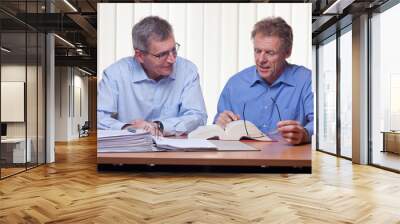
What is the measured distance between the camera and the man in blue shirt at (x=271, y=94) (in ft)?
16.6

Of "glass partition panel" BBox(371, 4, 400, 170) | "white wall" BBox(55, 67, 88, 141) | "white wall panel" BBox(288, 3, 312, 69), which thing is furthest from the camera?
"white wall" BBox(55, 67, 88, 141)

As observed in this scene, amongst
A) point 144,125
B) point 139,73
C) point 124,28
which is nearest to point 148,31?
point 124,28

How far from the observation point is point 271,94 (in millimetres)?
5199

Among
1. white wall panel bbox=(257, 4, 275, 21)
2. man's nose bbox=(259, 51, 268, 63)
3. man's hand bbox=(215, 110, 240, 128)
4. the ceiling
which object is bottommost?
man's hand bbox=(215, 110, 240, 128)

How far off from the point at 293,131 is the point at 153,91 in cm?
192

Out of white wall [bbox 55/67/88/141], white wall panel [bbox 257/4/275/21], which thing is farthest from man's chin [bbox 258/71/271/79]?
white wall [bbox 55/67/88/141]

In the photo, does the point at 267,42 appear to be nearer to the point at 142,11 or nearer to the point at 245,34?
the point at 245,34

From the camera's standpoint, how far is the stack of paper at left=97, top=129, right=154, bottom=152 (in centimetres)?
498

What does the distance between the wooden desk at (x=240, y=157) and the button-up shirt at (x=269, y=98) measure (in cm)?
32

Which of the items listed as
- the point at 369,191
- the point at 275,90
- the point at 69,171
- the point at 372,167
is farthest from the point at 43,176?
the point at 372,167

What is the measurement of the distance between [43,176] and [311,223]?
14.4 ft

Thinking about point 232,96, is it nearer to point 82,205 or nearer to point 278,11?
point 278,11

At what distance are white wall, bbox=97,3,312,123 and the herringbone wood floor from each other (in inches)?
58.7

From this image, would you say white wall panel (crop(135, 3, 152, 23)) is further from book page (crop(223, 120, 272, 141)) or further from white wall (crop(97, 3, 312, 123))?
book page (crop(223, 120, 272, 141))
